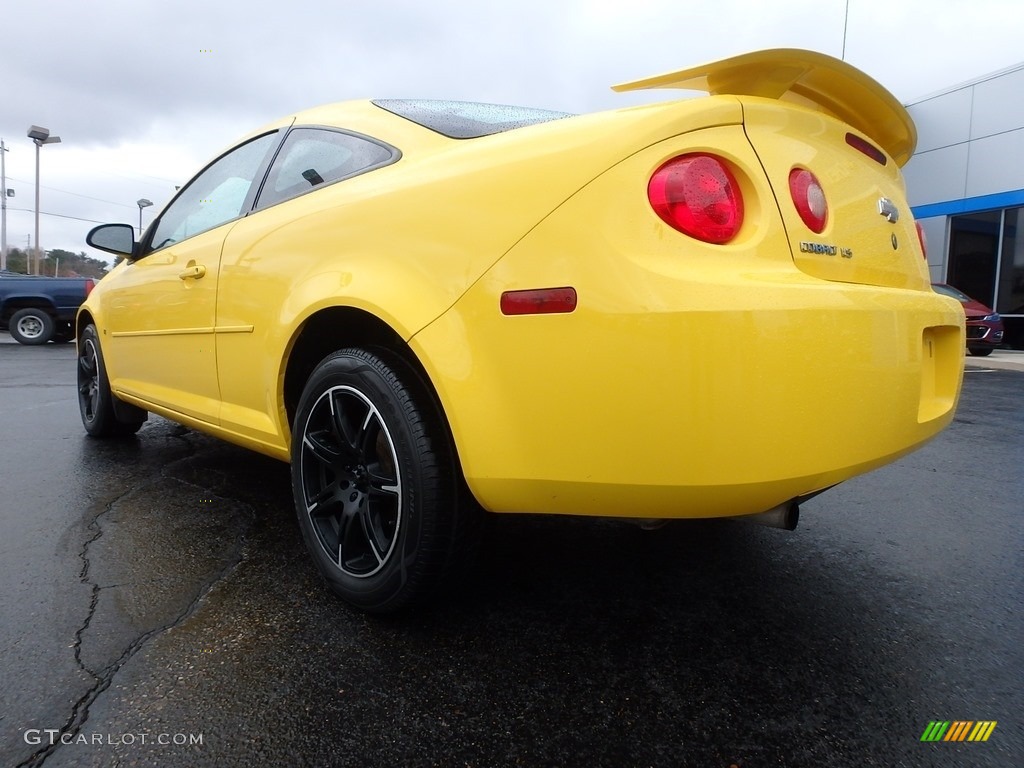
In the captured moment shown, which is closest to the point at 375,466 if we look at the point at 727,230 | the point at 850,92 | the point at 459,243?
the point at 459,243

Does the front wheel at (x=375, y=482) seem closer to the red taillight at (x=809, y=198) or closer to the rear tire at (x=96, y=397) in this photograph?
the red taillight at (x=809, y=198)

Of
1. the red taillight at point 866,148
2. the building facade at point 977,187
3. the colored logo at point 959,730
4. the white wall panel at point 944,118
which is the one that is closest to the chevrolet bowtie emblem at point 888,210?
the red taillight at point 866,148

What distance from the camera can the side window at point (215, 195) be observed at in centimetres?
278

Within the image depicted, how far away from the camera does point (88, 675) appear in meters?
1.61

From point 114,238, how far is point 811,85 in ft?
11.2

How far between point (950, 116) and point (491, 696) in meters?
19.8

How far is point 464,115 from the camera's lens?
2.21 metres

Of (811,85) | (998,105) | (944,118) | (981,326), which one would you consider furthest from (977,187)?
(811,85)

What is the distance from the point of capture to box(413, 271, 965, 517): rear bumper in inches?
52.7

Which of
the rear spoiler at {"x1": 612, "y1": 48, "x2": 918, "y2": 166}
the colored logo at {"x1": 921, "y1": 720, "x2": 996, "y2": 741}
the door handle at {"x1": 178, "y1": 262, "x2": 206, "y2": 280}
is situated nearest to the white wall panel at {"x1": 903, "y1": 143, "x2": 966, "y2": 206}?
the rear spoiler at {"x1": 612, "y1": 48, "x2": 918, "y2": 166}

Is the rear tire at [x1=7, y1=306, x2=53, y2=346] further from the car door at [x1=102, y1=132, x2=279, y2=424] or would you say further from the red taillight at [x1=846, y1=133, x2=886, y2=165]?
the red taillight at [x1=846, y1=133, x2=886, y2=165]

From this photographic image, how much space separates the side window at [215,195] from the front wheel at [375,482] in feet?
3.72

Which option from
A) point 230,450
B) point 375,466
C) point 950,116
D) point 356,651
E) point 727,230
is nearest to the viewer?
point 727,230

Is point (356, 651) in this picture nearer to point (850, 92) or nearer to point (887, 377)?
point (887, 377)
